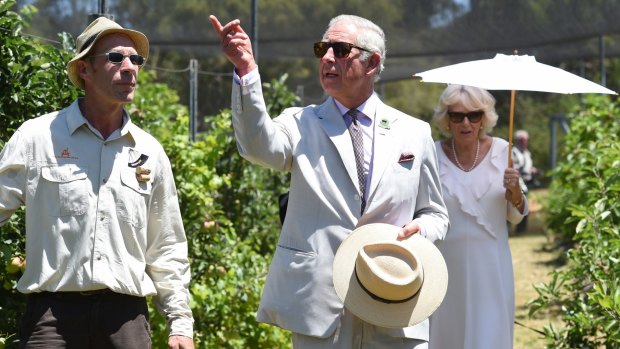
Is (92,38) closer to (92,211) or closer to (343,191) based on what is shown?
(92,211)

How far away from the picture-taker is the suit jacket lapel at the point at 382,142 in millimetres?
4184

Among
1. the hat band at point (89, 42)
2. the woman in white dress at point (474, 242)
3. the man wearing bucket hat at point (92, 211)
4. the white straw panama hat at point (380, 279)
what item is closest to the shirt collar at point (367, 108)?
the white straw panama hat at point (380, 279)

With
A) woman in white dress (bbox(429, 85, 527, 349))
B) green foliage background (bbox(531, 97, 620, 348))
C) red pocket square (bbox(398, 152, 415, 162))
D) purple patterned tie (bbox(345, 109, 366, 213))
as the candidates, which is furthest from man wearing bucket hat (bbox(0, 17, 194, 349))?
green foliage background (bbox(531, 97, 620, 348))

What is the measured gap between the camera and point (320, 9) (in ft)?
34.6

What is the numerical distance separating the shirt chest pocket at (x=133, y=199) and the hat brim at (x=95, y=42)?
1.25 feet

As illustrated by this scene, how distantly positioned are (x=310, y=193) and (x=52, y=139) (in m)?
0.89

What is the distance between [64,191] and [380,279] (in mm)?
1069

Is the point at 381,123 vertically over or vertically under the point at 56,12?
under

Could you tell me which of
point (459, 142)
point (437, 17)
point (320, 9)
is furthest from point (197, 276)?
point (437, 17)

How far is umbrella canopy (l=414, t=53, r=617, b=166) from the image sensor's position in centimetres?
536

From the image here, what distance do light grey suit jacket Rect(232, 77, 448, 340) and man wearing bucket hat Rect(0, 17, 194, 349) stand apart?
0.37 meters

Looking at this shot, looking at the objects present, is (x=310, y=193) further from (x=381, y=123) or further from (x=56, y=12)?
(x=56, y=12)

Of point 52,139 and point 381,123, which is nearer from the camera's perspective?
point 52,139

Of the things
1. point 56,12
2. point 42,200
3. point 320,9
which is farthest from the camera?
point 320,9
